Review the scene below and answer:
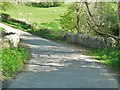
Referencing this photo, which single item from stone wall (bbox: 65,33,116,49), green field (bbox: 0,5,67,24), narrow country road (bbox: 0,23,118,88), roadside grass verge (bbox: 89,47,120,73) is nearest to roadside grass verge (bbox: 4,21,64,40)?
stone wall (bbox: 65,33,116,49)

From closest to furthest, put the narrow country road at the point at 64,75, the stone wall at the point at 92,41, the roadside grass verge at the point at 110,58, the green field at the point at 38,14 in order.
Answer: the narrow country road at the point at 64,75
the roadside grass verge at the point at 110,58
the stone wall at the point at 92,41
the green field at the point at 38,14

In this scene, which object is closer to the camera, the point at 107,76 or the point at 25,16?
the point at 107,76

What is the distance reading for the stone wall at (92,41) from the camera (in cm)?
2267

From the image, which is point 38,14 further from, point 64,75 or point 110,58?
point 64,75

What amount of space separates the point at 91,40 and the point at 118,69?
1135cm

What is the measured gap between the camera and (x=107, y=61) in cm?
1761

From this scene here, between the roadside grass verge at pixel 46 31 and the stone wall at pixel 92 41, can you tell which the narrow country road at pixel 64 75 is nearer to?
the stone wall at pixel 92 41

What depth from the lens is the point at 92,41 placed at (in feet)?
85.6

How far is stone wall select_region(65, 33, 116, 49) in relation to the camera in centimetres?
2267

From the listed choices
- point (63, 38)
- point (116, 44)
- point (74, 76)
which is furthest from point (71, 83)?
point (63, 38)

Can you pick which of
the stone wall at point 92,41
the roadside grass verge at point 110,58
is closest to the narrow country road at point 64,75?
the roadside grass verge at point 110,58

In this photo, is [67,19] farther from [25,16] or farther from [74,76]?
[74,76]

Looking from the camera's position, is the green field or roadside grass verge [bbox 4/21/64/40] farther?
the green field

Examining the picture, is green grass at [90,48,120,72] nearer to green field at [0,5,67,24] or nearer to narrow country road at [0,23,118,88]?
narrow country road at [0,23,118,88]
